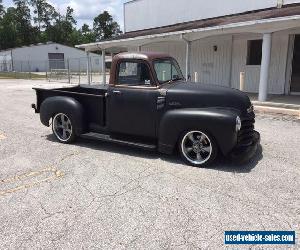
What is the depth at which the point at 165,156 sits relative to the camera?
6203 millimetres

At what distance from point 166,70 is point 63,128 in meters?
2.67

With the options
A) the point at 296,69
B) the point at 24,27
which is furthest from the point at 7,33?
the point at 296,69

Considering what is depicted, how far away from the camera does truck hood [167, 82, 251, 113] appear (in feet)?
18.2

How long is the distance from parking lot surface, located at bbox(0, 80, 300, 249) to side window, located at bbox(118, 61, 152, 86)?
1425 millimetres

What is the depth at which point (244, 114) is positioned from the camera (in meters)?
5.59

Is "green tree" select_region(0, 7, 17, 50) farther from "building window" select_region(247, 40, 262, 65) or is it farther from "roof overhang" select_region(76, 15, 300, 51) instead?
"building window" select_region(247, 40, 262, 65)

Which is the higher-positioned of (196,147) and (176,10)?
(176,10)

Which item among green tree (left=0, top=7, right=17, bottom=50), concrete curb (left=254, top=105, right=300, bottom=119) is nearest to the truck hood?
concrete curb (left=254, top=105, right=300, bottom=119)

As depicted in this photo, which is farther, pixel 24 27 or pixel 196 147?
pixel 24 27

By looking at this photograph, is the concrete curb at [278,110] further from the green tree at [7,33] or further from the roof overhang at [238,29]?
the green tree at [7,33]

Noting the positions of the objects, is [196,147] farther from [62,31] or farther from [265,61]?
[62,31]

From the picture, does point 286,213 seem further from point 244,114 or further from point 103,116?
point 103,116

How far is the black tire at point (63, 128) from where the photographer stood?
22.9ft

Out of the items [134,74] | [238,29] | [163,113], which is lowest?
[163,113]
